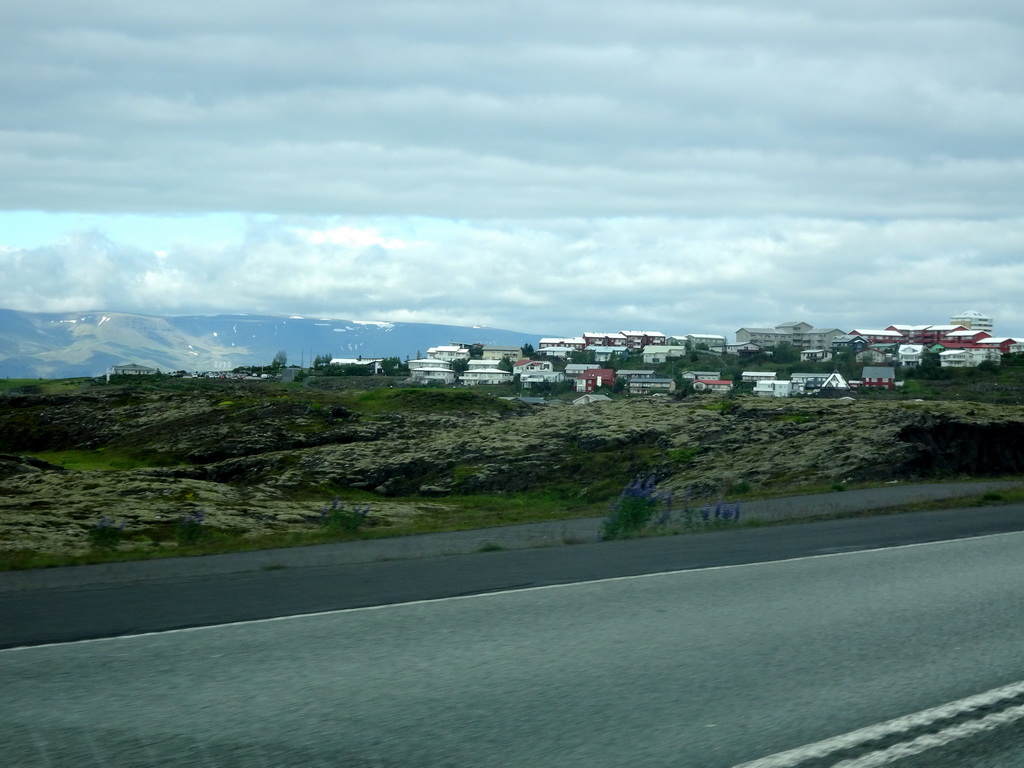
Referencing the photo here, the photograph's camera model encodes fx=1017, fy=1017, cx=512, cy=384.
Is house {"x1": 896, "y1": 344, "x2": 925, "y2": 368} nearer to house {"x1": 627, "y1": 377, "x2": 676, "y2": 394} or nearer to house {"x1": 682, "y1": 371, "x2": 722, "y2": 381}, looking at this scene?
house {"x1": 682, "y1": 371, "x2": 722, "y2": 381}

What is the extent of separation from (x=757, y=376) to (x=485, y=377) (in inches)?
1404

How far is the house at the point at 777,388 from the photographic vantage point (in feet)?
196

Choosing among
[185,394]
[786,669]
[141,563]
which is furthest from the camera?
[185,394]

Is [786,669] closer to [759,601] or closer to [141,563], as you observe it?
[759,601]

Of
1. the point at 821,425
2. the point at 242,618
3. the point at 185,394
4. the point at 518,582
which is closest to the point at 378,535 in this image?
the point at 518,582

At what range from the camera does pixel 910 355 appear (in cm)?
7131

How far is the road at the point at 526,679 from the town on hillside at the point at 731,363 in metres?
47.1

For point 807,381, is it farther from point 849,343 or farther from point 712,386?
point 849,343

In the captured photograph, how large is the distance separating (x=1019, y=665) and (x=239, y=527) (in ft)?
57.3

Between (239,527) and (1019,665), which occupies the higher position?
(1019,665)

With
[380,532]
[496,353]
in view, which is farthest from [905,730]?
[496,353]

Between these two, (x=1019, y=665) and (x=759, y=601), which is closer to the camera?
(x=1019, y=665)

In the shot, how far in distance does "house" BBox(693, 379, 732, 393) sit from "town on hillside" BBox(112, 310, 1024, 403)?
0.13 meters

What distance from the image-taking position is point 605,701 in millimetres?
6004
